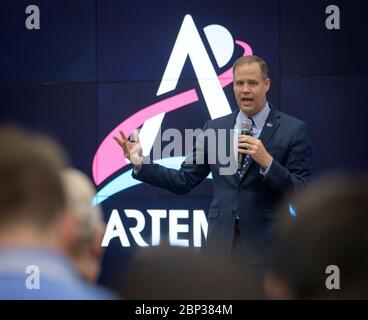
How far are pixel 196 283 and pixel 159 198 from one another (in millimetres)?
3429

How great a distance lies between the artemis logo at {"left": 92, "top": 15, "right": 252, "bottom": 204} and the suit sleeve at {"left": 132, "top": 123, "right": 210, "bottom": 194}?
1.24m

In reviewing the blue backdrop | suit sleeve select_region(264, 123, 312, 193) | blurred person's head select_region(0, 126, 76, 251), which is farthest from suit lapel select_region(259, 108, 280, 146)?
blurred person's head select_region(0, 126, 76, 251)

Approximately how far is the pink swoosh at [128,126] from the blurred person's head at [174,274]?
3.38 metres

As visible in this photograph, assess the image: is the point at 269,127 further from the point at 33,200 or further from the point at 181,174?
the point at 33,200

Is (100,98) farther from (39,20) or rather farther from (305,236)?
(305,236)

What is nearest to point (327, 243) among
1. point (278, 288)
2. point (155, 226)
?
point (278, 288)

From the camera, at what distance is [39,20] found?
16.2 feet

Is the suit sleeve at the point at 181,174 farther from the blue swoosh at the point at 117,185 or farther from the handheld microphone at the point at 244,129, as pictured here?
the blue swoosh at the point at 117,185

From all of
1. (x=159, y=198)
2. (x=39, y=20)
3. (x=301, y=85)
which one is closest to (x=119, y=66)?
(x=39, y=20)

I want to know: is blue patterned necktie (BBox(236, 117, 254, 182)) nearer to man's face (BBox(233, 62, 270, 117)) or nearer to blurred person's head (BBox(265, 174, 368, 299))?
man's face (BBox(233, 62, 270, 117))

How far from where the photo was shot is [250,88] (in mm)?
3342

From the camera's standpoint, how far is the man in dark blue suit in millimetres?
3279

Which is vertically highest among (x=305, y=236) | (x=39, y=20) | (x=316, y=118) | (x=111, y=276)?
(x=39, y=20)

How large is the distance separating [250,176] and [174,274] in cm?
202
